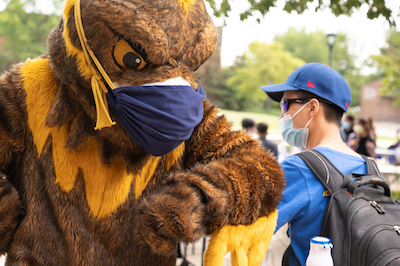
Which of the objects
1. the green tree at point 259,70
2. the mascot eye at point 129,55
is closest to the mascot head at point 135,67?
the mascot eye at point 129,55

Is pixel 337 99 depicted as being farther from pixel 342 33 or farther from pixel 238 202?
pixel 342 33

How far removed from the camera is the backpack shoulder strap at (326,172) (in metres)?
1.70

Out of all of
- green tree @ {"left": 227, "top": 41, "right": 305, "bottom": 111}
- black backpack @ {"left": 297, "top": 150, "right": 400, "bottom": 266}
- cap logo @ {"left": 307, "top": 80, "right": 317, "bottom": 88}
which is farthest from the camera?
green tree @ {"left": 227, "top": 41, "right": 305, "bottom": 111}

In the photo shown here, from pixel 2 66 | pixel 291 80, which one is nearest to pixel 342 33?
pixel 2 66

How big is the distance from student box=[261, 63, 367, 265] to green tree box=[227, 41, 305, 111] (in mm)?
39572

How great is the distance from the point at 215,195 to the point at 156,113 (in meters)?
0.35

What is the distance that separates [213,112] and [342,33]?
6850cm

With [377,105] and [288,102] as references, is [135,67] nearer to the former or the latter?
[288,102]

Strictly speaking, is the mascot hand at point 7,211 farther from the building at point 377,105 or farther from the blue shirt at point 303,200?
the building at point 377,105

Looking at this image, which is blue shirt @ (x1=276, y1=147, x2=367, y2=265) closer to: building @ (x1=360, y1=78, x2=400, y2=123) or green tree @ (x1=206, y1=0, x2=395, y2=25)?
green tree @ (x1=206, y1=0, x2=395, y2=25)

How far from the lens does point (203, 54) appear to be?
4.42ft

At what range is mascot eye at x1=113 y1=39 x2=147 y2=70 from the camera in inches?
46.8

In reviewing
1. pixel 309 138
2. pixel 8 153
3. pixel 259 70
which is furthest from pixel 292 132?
pixel 259 70

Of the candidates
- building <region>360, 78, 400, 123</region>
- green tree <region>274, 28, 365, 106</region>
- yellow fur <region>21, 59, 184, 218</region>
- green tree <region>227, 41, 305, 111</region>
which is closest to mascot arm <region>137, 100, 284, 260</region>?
yellow fur <region>21, 59, 184, 218</region>
